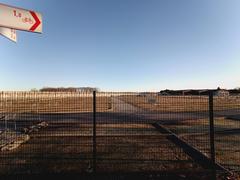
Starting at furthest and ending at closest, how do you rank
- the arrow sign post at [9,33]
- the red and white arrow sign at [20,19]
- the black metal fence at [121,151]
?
the black metal fence at [121,151] → the arrow sign post at [9,33] → the red and white arrow sign at [20,19]

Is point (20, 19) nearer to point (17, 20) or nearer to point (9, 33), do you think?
point (17, 20)

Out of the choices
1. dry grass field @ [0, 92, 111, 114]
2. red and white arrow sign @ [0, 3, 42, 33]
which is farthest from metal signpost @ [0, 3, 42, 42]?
dry grass field @ [0, 92, 111, 114]

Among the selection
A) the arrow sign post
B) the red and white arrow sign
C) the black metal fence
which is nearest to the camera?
the red and white arrow sign

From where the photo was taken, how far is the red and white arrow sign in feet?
13.1

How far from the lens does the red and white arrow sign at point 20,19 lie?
157 inches

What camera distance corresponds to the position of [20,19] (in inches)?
165

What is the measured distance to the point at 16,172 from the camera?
6.68 metres

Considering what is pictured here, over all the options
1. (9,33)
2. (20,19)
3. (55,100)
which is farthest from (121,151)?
(20,19)

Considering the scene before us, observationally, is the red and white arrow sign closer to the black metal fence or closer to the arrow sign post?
the arrow sign post

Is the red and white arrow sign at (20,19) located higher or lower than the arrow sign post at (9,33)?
higher

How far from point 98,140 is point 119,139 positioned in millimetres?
977

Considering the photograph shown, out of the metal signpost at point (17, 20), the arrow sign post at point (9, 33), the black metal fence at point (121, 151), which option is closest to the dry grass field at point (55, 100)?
the black metal fence at point (121, 151)

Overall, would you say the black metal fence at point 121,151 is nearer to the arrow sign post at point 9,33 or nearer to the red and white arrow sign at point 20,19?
the arrow sign post at point 9,33

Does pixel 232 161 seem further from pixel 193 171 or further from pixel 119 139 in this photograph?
pixel 119 139
